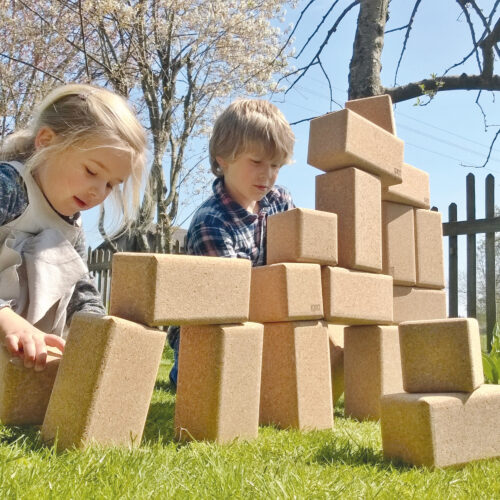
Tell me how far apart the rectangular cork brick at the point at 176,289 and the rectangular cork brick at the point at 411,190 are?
1417 millimetres

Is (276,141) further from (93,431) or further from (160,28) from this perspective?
(160,28)

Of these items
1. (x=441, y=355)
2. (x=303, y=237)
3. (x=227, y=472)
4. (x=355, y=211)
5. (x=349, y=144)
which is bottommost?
(x=227, y=472)

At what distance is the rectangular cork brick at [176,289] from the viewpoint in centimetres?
167

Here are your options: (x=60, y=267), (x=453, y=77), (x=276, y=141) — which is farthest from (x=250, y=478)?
(x=453, y=77)

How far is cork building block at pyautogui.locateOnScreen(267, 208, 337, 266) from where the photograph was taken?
2.33 meters

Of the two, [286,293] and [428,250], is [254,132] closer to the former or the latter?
[286,293]

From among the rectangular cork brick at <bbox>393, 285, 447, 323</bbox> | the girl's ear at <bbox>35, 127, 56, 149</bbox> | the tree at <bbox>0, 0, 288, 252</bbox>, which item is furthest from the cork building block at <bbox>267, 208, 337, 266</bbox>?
the tree at <bbox>0, 0, 288, 252</bbox>

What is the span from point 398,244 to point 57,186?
1.79 meters

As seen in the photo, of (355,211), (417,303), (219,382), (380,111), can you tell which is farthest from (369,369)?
(380,111)

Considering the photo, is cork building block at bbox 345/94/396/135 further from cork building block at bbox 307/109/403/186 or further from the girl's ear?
the girl's ear

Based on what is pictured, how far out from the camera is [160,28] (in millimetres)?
8555

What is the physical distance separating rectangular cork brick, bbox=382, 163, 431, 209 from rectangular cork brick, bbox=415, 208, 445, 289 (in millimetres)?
69

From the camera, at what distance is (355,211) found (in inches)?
101

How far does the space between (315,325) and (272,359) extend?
0.23m
